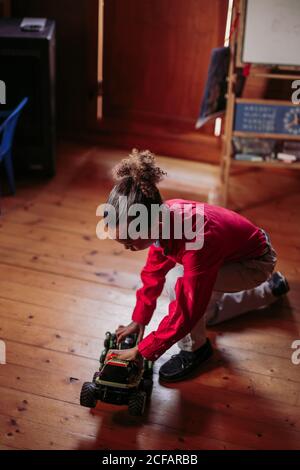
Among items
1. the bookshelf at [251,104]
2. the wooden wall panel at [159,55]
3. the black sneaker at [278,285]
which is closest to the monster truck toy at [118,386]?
the black sneaker at [278,285]

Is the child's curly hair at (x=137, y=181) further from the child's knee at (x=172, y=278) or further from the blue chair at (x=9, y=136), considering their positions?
the blue chair at (x=9, y=136)

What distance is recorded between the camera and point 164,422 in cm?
189

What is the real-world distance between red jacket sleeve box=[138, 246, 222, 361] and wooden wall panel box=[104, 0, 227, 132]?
2039mm

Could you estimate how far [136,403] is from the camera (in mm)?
1840

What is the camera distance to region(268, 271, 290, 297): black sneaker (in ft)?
7.86

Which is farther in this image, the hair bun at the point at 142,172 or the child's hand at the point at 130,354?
the child's hand at the point at 130,354

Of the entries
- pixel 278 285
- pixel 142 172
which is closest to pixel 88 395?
pixel 142 172

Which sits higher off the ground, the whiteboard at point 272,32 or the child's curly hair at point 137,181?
the whiteboard at point 272,32

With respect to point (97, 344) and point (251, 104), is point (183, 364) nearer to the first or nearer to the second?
point (97, 344)

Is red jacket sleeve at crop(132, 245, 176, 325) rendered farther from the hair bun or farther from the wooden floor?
the hair bun

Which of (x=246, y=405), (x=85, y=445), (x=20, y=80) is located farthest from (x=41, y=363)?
(x=20, y=80)

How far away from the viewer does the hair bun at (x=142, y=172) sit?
1.65m

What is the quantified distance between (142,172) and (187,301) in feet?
1.37

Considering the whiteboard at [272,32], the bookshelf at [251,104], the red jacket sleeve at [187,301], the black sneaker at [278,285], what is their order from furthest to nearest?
1. the bookshelf at [251,104]
2. the whiteboard at [272,32]
3. the black sneaker at [278,285]
4. the red jacket sleeve at [187,301]
